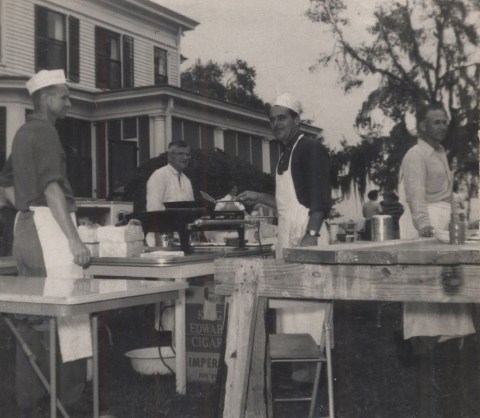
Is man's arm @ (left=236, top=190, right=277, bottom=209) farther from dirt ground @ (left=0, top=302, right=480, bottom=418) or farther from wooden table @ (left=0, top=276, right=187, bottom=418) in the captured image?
wooden table @ (left=0, top=276, right=187, bottom=418)

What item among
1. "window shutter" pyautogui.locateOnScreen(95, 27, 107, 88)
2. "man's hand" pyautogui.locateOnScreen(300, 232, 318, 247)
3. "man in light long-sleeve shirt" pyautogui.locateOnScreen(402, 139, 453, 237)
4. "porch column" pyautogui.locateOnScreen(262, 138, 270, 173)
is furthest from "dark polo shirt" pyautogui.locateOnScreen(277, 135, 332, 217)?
"porch column" pyautogui.locateOnScreen(262, 138, 270, 173)

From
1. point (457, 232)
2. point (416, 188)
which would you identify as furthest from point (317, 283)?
point (416, 188)

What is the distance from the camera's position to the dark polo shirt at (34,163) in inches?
133

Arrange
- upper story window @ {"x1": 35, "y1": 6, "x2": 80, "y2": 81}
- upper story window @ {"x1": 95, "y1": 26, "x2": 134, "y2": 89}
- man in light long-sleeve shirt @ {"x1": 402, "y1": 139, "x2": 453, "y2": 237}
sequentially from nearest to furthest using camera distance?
man in light long-sleeve shirt @ {"x1": 402, "y1": 139, "x2": 453, "y2": 237} → upper story window @ {"x1": 35, "y1": 6, "x2": 80, "y2": 81} → upper story window @ {"x1": 95, "y1": 26, "x2": 134, "y2": 89}

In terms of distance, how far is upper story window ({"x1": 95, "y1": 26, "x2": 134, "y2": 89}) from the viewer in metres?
17.1

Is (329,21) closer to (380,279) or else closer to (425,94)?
(425,94)

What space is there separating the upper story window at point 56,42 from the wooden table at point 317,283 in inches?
571

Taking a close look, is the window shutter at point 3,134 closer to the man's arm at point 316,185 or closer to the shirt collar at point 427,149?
the shirt collar at point 427,149

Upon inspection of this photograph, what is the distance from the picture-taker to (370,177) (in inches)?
834

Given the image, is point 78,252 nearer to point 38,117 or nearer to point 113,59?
point 38,117

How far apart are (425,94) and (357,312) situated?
14.1 meters

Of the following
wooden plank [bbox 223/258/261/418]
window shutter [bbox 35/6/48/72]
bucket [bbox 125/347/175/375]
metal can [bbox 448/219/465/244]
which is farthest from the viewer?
window shutter [bbox 35/6/48/72]

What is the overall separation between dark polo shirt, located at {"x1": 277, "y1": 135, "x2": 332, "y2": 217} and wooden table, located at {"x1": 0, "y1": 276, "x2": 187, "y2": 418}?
1.50 metres

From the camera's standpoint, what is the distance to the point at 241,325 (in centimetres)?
202
